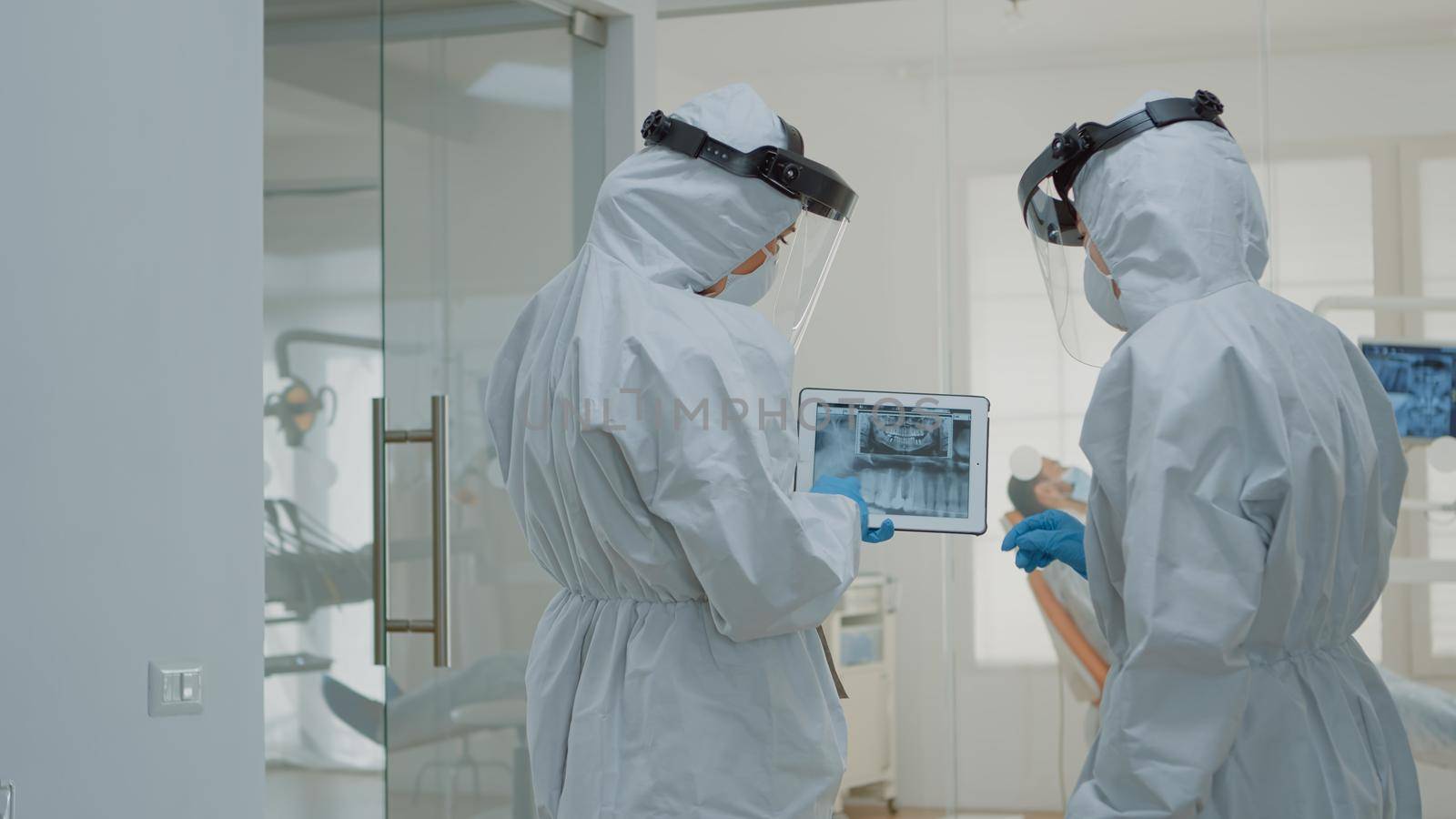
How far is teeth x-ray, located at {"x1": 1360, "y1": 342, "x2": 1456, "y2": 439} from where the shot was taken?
2.84 metres

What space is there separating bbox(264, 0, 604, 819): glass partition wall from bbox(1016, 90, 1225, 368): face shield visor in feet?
3.66

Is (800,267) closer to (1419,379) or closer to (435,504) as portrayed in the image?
(435,504)

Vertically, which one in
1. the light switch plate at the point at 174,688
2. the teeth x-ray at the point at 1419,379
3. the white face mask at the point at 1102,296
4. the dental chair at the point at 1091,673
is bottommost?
the dental chair at the point at 1091,673

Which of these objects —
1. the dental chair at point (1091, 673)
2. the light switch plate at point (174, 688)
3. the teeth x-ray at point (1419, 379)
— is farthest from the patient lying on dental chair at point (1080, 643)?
the light switch plate at point (174, 688)

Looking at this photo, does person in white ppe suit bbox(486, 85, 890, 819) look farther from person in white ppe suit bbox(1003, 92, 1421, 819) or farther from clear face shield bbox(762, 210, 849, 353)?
person in white ppe suit bbox(1003, 92, 1421, 819)

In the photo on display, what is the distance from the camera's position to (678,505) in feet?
5.06

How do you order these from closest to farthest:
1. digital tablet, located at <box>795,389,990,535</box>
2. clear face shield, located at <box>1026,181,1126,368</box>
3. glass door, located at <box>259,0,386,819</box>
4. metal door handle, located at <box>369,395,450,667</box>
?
clear face shield, located at <box>1026,181,1126,368</box>
digital tablet, located at <box>795,389,990,535</box>
metal door handle, located at <box>369,395,450,667</box>
glass door, located at <box>259,0,386,819</box>

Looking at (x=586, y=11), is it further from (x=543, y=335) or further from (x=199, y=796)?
(x=199, y=796)

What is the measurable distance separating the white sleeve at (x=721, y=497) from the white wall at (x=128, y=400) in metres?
A: 0.81

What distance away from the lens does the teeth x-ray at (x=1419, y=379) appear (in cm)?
284

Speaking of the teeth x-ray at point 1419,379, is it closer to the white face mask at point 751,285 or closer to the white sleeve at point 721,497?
the white face mask at point 751,285

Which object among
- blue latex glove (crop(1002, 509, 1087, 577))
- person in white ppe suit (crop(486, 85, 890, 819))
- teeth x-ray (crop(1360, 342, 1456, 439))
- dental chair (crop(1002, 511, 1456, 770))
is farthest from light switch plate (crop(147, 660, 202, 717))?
teeth x-ray (crop(1360, 342, 1456, 439))

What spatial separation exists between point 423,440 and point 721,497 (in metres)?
0.96

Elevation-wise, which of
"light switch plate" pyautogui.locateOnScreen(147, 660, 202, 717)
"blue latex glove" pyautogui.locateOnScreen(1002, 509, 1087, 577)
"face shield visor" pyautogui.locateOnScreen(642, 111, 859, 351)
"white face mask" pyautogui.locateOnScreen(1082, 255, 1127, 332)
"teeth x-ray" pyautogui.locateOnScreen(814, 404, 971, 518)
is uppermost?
"face shield visor" pyautogui.locateOnScreen(642, 111, 859, 351)
